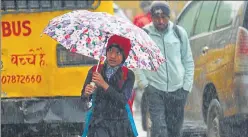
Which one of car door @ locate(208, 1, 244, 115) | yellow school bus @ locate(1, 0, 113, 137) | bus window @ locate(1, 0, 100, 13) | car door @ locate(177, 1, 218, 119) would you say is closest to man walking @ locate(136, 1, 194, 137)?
car door @ locate(208, 1, 244, 115)

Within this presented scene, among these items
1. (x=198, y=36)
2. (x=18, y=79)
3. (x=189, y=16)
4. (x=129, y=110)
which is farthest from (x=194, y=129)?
(x=129, y=110)

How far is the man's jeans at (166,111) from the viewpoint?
778 centimetres

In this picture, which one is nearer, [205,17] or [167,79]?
[167,79]

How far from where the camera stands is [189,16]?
1057cm

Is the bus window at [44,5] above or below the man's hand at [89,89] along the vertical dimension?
above

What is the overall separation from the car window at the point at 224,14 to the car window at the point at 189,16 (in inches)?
36.6

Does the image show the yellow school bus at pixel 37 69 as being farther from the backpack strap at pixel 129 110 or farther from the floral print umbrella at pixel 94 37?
the backpack strap at pixel 129 110

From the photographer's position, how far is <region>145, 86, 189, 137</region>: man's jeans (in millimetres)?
7777

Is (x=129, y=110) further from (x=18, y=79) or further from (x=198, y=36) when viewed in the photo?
(x=198, y=36)

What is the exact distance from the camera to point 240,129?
8633mm

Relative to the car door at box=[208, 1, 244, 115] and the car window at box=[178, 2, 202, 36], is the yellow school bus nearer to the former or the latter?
the car door at box=[208, 1, 244, 115]

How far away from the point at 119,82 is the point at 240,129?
2.75m

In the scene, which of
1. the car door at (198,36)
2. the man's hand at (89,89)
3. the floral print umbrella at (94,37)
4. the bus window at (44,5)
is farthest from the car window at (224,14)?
the man's hand at (89,89)

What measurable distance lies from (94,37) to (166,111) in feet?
6.16
